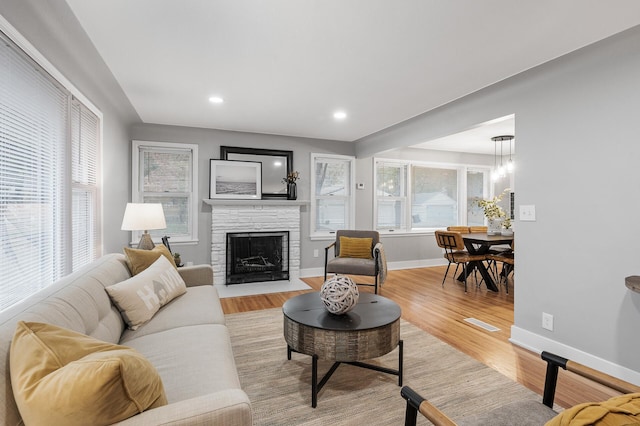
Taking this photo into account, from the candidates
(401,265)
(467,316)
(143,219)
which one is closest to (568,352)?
(467,316)

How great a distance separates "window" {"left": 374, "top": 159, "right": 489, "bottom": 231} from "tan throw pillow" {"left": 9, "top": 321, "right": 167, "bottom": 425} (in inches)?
214

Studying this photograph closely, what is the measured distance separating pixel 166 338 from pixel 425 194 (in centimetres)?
588

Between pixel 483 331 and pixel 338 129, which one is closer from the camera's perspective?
pixel 483 331

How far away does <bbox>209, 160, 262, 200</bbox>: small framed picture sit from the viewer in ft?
16.2

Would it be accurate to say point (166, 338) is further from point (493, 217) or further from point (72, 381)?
point (493, 217)

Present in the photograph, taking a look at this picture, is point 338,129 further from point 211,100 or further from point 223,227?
point 223,227

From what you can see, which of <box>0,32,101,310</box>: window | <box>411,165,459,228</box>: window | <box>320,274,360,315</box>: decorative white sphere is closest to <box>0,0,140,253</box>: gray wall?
<box>0,32,101,310</box>: window

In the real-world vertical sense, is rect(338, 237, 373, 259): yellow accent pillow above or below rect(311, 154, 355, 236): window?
below

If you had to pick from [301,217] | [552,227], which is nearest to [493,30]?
[552,227]

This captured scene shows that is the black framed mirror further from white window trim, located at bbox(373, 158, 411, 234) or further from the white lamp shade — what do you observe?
the white lamp shade

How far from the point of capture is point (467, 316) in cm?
356

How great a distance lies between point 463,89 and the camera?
3.12 metres

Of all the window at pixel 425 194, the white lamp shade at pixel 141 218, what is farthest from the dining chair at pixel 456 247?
the white lamp shade at pixel 141 218

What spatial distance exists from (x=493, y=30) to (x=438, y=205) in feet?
16.5
